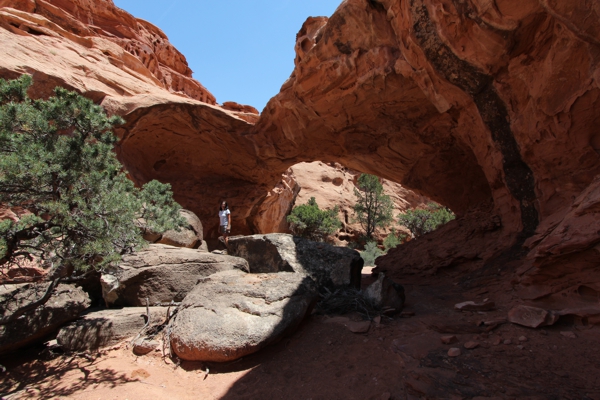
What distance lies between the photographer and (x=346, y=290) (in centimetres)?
563

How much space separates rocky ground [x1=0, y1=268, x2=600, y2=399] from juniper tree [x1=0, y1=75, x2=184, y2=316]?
139cm

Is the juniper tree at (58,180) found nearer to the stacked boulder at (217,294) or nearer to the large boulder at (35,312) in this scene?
the large boulder at (35,312)

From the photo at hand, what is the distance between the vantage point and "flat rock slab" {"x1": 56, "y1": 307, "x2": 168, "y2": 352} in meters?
4.57

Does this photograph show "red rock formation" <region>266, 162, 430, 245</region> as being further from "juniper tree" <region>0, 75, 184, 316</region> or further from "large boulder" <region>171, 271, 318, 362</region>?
"juniper tree" <region>0, 75, 184, 316</region>

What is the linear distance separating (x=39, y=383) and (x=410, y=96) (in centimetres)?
915

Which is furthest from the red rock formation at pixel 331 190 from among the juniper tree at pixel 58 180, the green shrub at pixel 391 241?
the juniper tree at pixel 58 180

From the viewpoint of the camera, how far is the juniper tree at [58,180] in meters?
3.68

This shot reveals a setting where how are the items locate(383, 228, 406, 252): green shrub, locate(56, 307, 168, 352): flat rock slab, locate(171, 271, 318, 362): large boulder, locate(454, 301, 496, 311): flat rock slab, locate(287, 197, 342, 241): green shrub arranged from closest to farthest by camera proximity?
locate(171, 271, 318, 362): large boulder → locate(56, 307, 168, 352): flat rock slab → locate(454, 301, 496, 311): flat rock slab → locate(287, 197, 342, 241): green shrub → locate(383, 228, 406, 252): green shrub

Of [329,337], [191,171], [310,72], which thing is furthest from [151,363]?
[191,171]

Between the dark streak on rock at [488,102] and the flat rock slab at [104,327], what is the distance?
669 cm

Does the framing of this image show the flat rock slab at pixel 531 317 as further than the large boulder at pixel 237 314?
No

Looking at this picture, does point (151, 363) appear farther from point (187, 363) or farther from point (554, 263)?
point (554, 263)

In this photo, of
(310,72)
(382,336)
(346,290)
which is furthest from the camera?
(310,72)

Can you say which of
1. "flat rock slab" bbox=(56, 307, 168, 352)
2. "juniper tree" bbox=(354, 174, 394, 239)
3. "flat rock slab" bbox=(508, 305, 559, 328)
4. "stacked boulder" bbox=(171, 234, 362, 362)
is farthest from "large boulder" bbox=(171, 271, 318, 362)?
"juniper tree" bbox=(354, 174, 394, 239)
